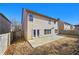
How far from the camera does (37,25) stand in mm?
2523

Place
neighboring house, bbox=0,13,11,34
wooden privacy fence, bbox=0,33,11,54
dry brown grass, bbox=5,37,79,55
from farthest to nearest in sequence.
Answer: neighboring house, bbox=0,13,11,34, dry brown grass, bbox=5,37,79,55, wooden privacy fence, bbox=0,33,11,54

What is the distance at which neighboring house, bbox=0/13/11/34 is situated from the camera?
254 centimetres

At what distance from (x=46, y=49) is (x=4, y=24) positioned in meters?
1.20

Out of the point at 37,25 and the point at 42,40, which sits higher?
the point at 37,25

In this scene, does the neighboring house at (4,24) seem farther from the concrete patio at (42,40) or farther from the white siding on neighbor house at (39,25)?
the concrete patio at (42,40)

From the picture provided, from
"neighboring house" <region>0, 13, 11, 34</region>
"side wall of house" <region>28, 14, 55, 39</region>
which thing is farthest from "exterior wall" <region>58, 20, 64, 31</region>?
"neighboring house" <region>0, 13, 11, 34</region>

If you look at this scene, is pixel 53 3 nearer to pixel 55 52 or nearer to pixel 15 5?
pixel 15 5

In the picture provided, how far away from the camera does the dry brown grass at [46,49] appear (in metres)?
2.43

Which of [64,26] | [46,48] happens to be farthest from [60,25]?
[46,48]

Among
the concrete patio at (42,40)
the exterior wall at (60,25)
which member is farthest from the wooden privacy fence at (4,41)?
the exterior wall at (60,25)

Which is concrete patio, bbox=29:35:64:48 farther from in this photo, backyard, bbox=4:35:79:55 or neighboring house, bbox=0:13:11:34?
neighboring house, bbox=0:13:11:34

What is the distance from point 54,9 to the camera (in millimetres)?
2461

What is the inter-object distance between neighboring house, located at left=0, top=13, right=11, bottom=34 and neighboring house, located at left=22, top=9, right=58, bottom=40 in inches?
15.8

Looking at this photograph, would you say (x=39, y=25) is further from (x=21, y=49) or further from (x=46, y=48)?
(x=21, y=49)
